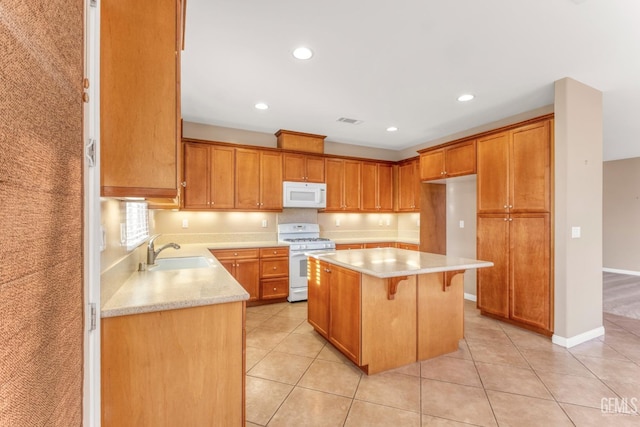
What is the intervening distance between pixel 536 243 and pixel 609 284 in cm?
387

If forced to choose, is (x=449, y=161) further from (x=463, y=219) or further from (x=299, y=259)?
(x=299, y=259)

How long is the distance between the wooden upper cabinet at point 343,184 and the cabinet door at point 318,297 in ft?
6.53

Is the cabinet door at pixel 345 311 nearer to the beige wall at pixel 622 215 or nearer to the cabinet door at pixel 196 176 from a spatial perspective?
the cabinet door at pixel 196 176

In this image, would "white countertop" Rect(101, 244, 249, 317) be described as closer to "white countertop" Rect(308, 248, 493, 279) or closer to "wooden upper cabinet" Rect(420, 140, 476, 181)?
"white countertop" Rect(308, 248, 493, 279)

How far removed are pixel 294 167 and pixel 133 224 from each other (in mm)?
2868

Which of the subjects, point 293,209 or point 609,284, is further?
point 609,284

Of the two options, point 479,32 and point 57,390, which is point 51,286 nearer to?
point 57,390

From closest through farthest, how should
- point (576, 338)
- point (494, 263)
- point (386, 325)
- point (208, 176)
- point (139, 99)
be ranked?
point (139, 99) → point (386, 325) → point (576, 338) → point (494, 263) → point (208, 176)

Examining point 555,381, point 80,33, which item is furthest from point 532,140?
point 80,33

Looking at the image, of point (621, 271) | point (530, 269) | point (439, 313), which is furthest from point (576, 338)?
point (621, 271)

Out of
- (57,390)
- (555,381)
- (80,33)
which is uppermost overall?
(80,33)

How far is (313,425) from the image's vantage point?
1.82m

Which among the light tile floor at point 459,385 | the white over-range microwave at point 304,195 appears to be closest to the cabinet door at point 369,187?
the white over-range microwave at point 304,195

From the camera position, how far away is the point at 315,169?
4.84 m
